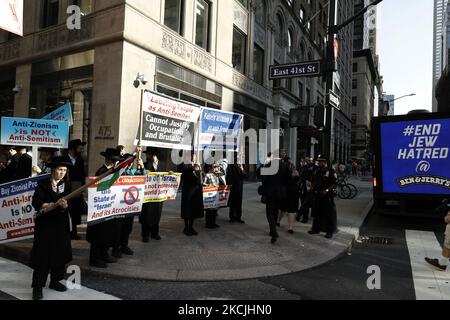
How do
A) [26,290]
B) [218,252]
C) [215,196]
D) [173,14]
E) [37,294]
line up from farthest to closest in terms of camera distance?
[173,14]
[215,196]
[218,252]
[26,290]
[37,294]

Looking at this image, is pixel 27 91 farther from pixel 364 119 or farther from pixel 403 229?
pixel 364 119

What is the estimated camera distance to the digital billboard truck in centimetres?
894

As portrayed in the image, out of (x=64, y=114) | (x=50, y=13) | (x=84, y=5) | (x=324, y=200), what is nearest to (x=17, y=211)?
(x=64, y=114)

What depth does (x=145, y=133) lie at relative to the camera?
6.46m

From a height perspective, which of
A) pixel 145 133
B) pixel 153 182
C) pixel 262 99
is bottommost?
pixel 153 182

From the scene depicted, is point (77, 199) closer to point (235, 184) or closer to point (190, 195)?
point (190, 195)

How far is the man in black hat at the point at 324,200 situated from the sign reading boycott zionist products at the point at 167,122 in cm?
309

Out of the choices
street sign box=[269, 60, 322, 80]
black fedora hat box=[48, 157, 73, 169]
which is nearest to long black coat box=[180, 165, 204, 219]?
black fedora hat box=[48, 157, 73, 169]

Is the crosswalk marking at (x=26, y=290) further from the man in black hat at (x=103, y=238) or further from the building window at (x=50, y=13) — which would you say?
the building window at (x=50, y=13)

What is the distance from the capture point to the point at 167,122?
273 inches

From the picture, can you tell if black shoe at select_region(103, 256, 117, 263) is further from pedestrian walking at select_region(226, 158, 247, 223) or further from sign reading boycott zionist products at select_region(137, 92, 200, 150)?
pedestrian walking at select_region(226, 158, 247, 223)

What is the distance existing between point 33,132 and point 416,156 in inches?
369

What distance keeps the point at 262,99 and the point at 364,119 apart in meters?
65.1
